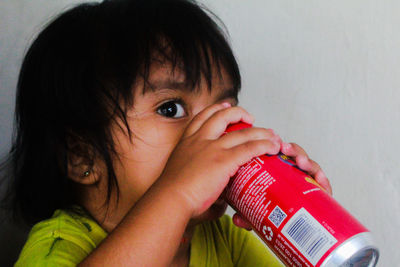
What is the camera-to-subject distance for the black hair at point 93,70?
0.69 metres

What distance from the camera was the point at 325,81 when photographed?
952 mm

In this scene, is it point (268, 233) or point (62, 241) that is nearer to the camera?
point (268, 233)

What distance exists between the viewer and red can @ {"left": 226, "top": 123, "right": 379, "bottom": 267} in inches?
17.8

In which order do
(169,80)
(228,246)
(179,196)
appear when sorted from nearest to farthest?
(179,196)
(169,80)
(228,246)

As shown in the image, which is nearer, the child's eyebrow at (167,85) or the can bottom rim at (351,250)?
the can bottom rim at (351,250)

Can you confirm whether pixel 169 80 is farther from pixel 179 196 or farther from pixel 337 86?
pixel 337 86

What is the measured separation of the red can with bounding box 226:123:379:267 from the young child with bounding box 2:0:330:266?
0.03 m

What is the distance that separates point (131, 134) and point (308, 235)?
1.06ft

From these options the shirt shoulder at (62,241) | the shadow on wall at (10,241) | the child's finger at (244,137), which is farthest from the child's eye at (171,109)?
the shadow on wall at (10,241)

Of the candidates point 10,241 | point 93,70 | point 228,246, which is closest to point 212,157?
point 93,70

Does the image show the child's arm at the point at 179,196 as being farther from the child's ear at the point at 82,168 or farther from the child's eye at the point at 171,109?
the child's ear at the point at 82,168

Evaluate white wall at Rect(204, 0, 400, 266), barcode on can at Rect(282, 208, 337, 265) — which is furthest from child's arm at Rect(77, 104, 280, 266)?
white wall at Rect(204, 0, 400, 266)

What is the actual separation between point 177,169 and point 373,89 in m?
0.52

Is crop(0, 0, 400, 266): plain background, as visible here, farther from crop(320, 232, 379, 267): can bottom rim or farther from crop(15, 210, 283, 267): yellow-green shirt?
crop(320, 232, 379, 267): can bottom rim
